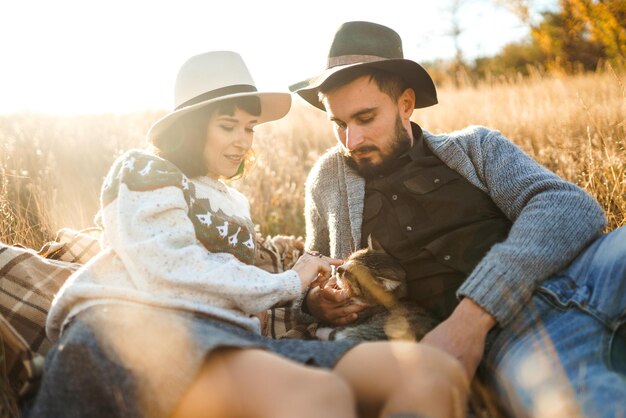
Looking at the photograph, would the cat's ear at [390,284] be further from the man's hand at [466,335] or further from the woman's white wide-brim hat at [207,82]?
the woman's white wide-brim hat at [207,82]

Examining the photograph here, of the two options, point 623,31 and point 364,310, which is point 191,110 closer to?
point 364,310

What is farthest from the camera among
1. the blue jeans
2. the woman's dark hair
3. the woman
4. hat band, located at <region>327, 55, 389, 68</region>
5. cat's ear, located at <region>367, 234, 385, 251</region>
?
hat band, located at <region>327, 55, 389, 68</region>

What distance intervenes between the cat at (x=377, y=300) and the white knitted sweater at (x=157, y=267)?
0.70 metres

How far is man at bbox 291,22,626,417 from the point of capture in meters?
2.29

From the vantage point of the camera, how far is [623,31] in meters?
5.94

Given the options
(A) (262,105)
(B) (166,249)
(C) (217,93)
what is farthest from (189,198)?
(A) (262,105)

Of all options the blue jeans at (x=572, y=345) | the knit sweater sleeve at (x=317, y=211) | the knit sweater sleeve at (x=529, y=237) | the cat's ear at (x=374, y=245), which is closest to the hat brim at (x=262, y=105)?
the knit sweater sleeve at (x=317, y=211)

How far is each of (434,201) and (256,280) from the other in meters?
1.34

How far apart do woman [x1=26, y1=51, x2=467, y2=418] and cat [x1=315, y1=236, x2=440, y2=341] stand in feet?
0.93

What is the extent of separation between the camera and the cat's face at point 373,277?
312cm

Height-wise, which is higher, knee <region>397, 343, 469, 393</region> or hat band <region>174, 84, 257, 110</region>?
hat band <region>174, 84, 257, 110</region>

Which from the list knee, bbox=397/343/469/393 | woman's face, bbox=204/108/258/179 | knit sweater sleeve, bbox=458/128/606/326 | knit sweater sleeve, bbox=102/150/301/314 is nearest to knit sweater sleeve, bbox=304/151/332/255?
woman's face, bbox=204/108/258/179

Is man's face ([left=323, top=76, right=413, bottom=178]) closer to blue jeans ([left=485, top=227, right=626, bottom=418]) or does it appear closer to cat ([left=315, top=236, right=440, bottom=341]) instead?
cat ([left=315, top=236, right=440, bottom=341])

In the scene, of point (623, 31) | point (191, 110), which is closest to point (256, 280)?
point (191, 110)
